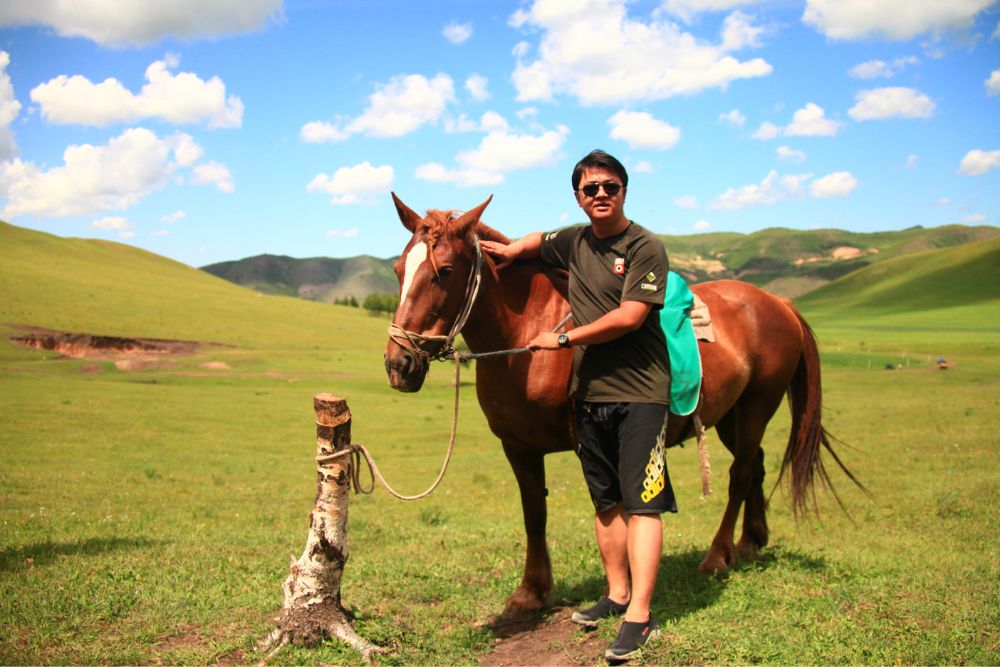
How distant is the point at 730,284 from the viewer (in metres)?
7.05

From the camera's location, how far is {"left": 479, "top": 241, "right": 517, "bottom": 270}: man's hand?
17.0ft

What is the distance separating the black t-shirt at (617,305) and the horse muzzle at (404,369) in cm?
110

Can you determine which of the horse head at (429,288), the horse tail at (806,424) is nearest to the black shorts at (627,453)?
the horse head at (429,288)

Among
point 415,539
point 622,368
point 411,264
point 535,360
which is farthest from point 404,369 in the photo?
point 415,539

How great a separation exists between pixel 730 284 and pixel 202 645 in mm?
5444

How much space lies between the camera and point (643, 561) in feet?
14.9

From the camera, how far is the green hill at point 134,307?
166 ft

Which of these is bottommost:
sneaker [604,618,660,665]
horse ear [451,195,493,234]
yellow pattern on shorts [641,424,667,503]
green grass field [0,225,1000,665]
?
green grass field [0,225,1000,665]

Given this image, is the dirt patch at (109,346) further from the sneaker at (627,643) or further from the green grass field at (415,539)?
the sneaker at (627,643)

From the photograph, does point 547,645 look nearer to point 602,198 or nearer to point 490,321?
point 490,321

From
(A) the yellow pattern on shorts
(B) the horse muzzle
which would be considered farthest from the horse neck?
(A) the yellow pattern on shorts

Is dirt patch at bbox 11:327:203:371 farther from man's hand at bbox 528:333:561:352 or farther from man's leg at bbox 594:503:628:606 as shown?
man's hand at bbox 528:333:561:352

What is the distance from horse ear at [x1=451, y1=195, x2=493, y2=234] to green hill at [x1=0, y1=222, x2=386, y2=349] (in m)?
47.8

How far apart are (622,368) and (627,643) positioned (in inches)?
66.9
